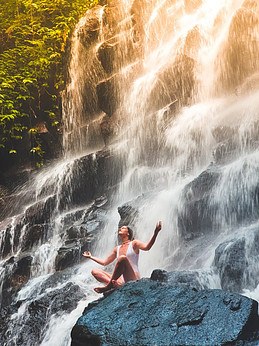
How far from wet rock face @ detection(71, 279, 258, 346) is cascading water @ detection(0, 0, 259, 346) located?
1369 mm

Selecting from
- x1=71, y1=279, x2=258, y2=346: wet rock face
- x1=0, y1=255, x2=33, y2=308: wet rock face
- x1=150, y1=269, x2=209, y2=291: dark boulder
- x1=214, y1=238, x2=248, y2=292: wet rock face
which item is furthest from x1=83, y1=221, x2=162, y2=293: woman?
x1=0, y1=255, x2=33, y2=308: wet rock face

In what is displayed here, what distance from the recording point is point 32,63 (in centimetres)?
1367

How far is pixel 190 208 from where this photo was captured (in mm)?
6902

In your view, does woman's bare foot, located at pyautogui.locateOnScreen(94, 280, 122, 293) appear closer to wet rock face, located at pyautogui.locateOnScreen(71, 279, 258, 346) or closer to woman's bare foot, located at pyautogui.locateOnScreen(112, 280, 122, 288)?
woman's bare foot, located at pyautogui.locateOnScreen(112, 280, 122, 288)

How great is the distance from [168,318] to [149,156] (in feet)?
23.1

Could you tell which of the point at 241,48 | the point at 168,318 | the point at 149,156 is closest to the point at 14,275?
the point at 149,156

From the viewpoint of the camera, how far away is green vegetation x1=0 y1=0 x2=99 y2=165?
43.3ft

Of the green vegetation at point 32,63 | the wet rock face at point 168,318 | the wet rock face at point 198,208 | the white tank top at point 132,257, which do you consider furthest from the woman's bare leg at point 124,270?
the green vegetation at point 32,63

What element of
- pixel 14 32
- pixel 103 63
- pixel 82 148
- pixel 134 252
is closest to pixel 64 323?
pixel 134 252

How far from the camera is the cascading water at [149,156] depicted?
20.2 feet

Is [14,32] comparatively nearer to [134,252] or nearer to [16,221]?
[16,221]

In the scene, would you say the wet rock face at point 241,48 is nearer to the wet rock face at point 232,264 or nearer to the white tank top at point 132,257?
the wet rock face at point 232,264

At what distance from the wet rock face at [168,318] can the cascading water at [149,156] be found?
137 cm

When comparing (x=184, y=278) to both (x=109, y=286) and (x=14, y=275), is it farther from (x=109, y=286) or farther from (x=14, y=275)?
(x=14, y=275)
